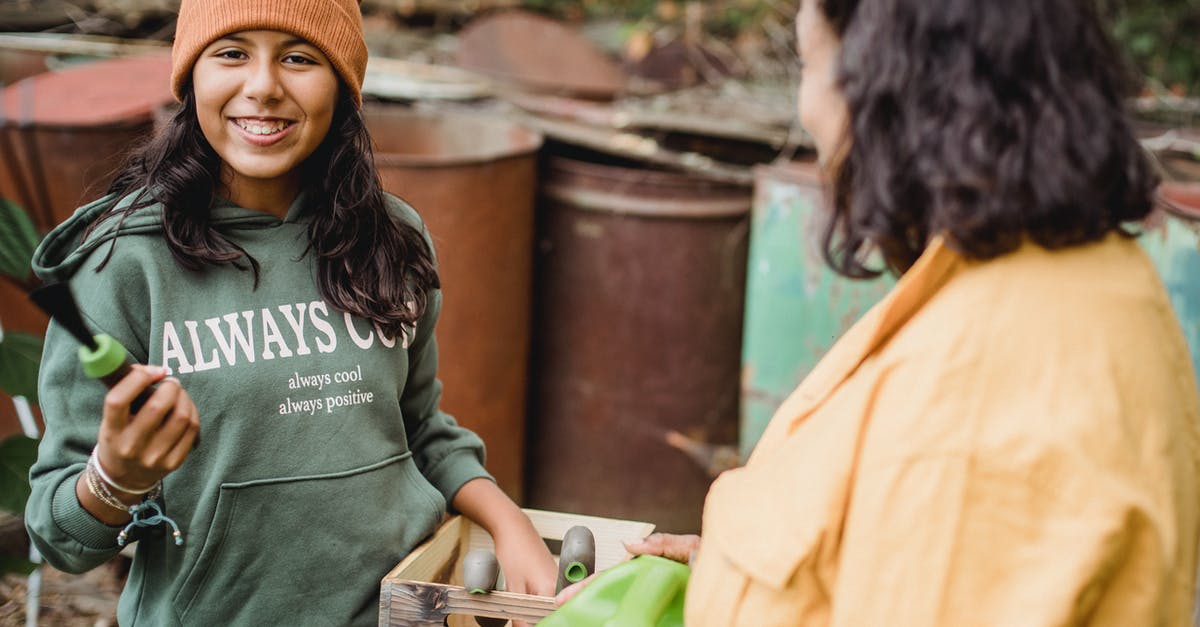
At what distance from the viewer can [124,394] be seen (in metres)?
1.25

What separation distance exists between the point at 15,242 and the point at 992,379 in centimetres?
186

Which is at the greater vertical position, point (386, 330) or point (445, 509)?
point (386, 330)

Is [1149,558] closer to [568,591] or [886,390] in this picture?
[886,390]

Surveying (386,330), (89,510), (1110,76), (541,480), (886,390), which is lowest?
(541,480)

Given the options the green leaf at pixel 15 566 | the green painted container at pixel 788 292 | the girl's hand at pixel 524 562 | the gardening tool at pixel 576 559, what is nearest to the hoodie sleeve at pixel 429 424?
the girl's hand at pixel 524 562

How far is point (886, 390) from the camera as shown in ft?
3.70

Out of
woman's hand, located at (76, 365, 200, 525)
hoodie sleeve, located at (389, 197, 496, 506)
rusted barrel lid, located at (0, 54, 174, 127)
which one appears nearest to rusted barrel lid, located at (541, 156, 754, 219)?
rusted barrel lid, located at (0, 54, 174, 127)

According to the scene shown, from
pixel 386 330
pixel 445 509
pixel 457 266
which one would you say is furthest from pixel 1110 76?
pixel 457 266

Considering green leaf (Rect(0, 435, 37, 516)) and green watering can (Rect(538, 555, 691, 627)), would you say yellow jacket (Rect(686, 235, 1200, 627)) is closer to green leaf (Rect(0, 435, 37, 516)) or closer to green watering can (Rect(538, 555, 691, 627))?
green watering can (Rect(538, 555, 691, 627))

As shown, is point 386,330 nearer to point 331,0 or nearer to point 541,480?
point 331,0

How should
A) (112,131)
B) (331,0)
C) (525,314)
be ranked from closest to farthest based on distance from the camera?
(331,0)
(112,131)
(525,314)

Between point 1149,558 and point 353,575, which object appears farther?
point 353,575

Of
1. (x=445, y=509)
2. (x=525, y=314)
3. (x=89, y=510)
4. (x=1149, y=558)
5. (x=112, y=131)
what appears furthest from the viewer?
(x=525, y=314)

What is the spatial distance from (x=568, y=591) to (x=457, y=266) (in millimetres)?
1934
